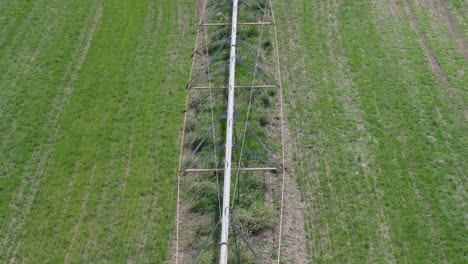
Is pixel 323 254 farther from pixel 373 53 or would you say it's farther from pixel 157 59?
pixel 157 59

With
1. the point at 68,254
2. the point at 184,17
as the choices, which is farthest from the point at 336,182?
the point at 184,17

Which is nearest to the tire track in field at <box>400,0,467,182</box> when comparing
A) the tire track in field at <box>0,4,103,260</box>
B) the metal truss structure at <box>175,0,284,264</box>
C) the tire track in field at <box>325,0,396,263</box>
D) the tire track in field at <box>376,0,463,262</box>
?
the tire track in field at <box>376,0,463,262</box>

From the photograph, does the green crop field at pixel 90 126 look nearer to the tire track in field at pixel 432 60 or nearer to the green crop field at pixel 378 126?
the green crop field at pixel 378 126

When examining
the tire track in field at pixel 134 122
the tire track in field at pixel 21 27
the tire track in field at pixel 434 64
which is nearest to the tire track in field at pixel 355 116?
the tire track in field at pixel 434 64

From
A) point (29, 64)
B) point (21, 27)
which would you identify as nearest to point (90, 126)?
point (29, 64)

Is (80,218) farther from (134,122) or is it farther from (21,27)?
(21,27)

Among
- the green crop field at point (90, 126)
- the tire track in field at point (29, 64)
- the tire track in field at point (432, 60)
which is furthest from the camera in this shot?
the tire track in field at point (29, 64)
